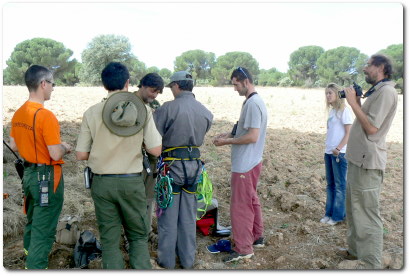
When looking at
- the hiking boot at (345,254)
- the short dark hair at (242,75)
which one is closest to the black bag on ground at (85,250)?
the short dark hair at (242,75)

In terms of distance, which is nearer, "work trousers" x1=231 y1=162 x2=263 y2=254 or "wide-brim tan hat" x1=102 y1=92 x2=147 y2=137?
"wide-brim tan hat" x1=102 y1=92 x2=147 y2=137

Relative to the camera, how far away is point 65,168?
733cm

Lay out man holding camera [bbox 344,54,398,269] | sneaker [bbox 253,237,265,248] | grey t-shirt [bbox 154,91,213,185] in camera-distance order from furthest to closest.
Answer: sneaker [bbox 253,237,265,248] → grey t-shirt [bbox 154,91,213,185] → man holding camera [bbox 344,54,398,269]

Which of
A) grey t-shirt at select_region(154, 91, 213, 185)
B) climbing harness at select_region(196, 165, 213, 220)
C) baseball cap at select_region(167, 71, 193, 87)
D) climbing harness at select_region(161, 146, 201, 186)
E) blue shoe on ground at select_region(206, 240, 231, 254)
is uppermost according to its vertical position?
baseball cap at select_region(167, 71, 193, 87)

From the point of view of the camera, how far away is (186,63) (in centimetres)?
4591

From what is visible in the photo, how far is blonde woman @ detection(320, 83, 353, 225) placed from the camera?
493 cm

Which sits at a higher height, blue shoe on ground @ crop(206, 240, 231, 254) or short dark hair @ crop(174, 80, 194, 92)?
short dark hair @ crop(174, 80, 194, 92)

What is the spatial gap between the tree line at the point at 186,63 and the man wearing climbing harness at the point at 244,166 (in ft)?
89.4

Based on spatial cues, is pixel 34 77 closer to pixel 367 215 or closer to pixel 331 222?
pixel 367 215

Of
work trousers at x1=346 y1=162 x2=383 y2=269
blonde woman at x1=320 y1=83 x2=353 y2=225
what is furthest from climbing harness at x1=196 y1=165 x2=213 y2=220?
blonde woman at x1=320 y1=83 x2=353 y2=225

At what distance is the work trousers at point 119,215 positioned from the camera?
3246 mm

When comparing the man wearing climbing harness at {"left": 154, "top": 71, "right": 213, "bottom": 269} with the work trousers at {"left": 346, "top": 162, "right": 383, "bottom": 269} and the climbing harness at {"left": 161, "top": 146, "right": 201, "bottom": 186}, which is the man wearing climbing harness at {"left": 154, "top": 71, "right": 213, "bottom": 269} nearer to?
the climbing harness at {"left": 161, "top": 146, "right": 201, "bottom": 186}

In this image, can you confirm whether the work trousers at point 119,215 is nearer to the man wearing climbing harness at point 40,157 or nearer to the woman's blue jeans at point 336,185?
the man wearing climbing harness at point 40,157

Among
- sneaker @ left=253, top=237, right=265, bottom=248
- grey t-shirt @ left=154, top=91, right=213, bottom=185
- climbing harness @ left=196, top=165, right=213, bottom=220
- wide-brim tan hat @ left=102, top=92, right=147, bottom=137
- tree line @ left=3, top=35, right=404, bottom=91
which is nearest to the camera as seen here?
wide-brim tan hat @ left=102, top=92, right=147, bottom=137
